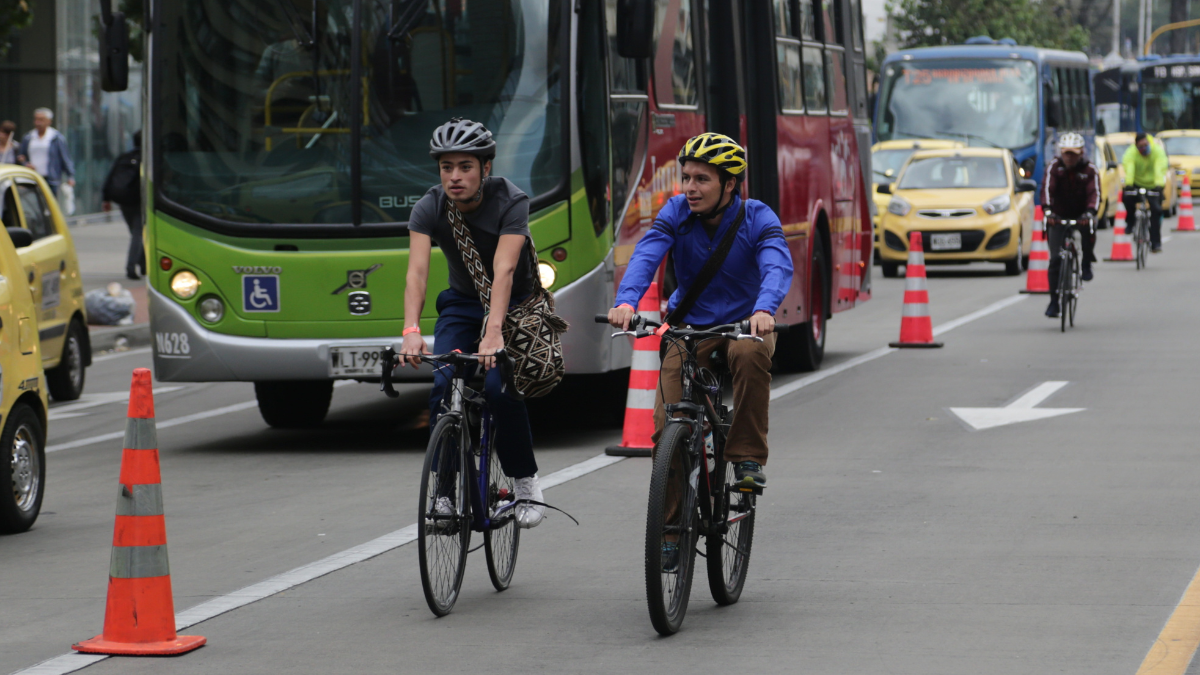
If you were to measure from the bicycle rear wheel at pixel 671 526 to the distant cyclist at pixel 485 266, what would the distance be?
0.83 m

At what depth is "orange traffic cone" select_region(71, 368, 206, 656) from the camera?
6.05 metres

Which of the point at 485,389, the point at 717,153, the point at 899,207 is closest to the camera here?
the point at 717,153

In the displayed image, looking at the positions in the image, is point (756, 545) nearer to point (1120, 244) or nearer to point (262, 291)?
point (262, 291)

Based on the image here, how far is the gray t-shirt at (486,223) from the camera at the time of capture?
7.00 metres

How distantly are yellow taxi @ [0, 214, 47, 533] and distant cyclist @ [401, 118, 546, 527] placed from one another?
2.36 metres

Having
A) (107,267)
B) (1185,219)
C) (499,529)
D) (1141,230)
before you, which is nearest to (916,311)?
(499,529)

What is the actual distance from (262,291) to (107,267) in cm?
1501

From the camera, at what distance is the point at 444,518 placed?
645 centimetres

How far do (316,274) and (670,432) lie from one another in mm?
Answer: 5043

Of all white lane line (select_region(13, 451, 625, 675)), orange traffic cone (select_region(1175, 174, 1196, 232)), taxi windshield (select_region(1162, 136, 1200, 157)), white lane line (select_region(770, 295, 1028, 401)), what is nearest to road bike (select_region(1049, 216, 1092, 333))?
white lane line (select_region(770, 295, 1028, 401))

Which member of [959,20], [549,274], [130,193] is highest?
[959,20]

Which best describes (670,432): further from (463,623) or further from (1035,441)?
(1035,441)

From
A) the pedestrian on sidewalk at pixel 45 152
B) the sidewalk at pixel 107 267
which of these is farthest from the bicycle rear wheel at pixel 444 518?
the pedestrian on sidewalk at pixel 45 152

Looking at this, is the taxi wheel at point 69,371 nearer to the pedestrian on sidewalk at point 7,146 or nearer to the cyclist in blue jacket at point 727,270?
the cyclist in blue jacket at point 727,270
